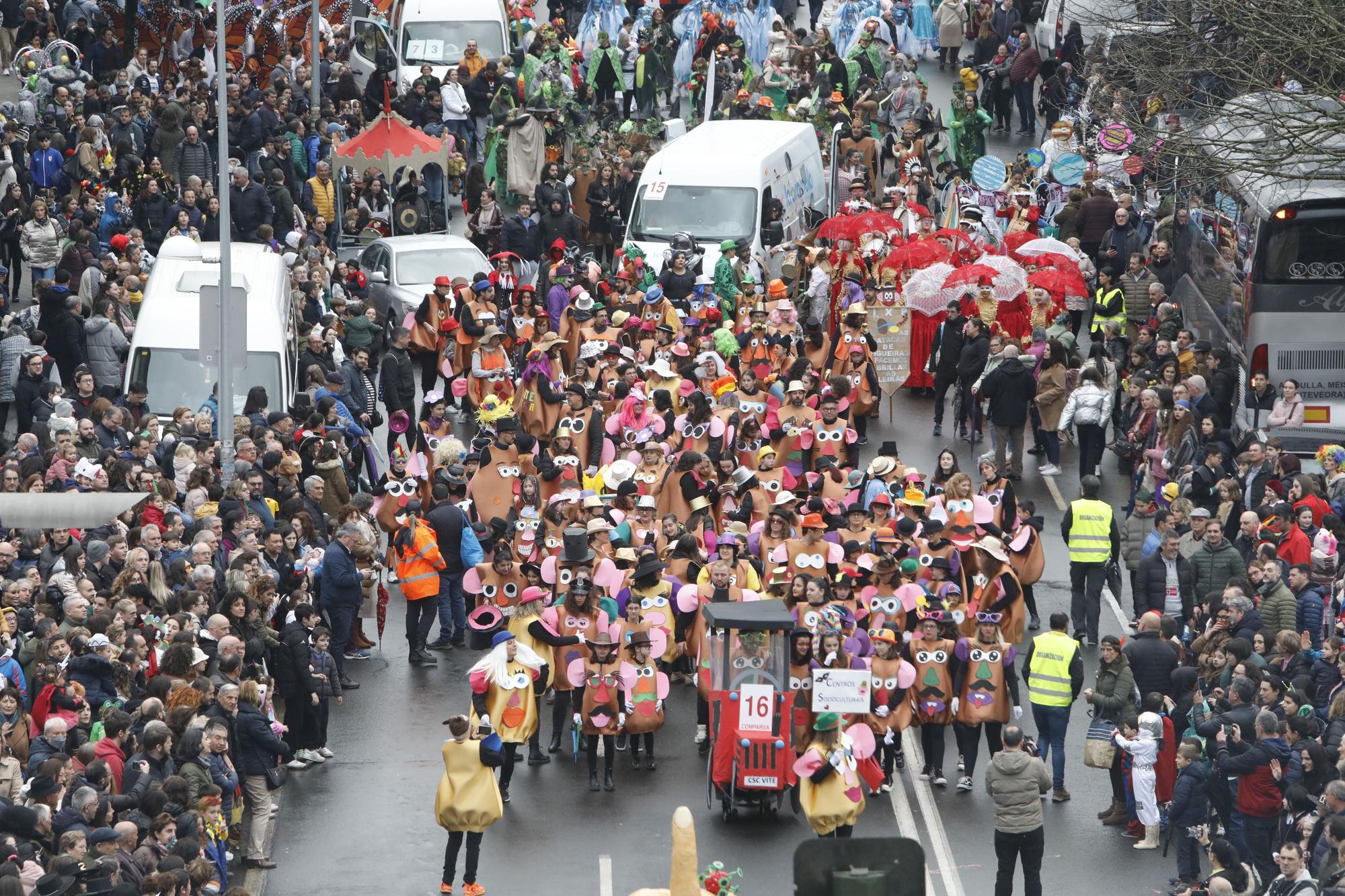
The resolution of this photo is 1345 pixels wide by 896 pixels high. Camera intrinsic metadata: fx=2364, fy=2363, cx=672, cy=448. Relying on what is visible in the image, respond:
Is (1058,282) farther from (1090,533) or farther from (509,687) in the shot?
(509,687)

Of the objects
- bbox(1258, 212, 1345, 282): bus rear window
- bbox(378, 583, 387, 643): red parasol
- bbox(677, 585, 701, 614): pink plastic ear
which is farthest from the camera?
bbox(1258, 212, 1345, 282): bus rear window

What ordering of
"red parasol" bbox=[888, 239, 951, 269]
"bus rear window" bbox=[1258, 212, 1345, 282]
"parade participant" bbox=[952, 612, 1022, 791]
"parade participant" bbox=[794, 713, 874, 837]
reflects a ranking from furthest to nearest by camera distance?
"red parasol" bbox=[888, 239, 951, 269] < "bus rear window" bbox=[1258, 212, 1345, 282] < "parade participant" bbox=[952, 612, 1022, 791] < "parade participant" bbox=[794, 713, 874, 837]

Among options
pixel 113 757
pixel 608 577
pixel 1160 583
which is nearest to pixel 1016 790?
pixel 608 577

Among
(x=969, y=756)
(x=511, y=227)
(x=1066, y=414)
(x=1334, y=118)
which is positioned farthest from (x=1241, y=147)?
(x=511, y=227)

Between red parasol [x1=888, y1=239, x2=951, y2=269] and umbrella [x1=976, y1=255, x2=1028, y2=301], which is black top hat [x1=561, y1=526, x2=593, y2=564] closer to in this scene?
umbrella [x1=976, y1=255, x2=1028, y2=301]

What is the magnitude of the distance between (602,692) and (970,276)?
Answer: 9.69 metres

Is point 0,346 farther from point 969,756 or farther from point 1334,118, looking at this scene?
point 1334,118

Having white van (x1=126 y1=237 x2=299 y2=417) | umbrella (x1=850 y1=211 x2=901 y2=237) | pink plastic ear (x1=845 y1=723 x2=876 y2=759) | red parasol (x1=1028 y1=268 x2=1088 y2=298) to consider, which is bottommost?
pink plastic ear (x1=845 y1=723 x2=876 y2=759)

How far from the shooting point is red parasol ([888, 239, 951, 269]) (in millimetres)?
26906

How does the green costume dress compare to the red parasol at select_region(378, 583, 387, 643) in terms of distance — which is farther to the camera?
the green costume dress

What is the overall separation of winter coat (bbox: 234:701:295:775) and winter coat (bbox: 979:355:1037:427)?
1003 centimetres

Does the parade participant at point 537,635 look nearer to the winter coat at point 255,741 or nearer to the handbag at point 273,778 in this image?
the handbag at point 273,778

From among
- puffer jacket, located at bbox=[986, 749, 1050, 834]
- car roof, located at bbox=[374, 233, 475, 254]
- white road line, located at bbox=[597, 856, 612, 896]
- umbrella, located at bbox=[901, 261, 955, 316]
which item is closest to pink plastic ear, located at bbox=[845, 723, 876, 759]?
puffer jacket, located at bbox=[986, 749, 1050, 834]

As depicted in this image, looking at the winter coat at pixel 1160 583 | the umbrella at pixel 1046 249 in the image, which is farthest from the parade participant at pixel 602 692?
the umbrella at pixel 1046 249
